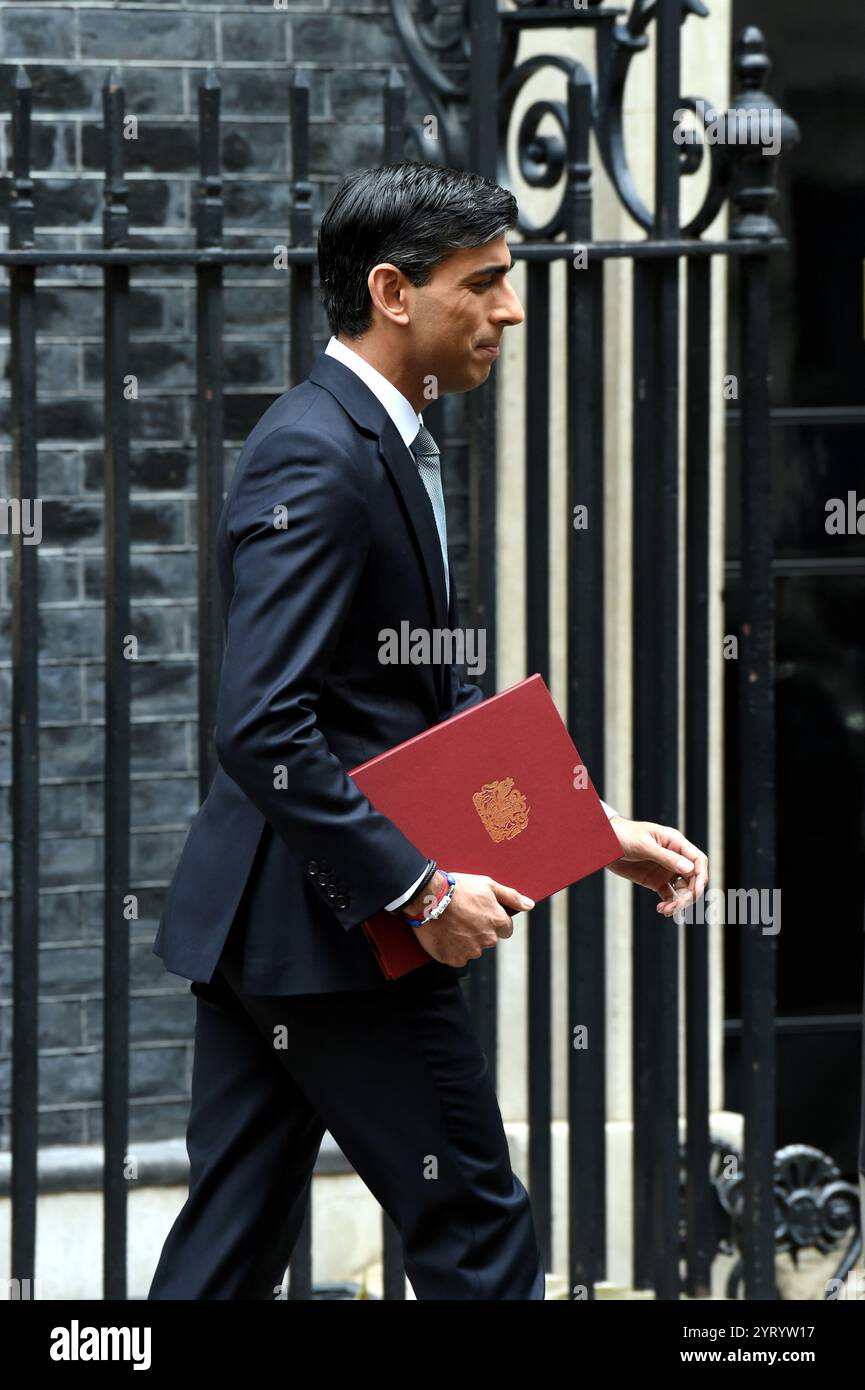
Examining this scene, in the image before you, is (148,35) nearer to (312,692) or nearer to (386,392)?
(386,392)

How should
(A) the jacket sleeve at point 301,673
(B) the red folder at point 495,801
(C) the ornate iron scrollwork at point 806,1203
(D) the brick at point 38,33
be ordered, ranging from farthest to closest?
(C) the ornate iron scrollwork at point 806,1203 < (D) the brick at point 38,33 < (B) the red folder at point 495,801 < (A) the jacket sleeve at point 301,673

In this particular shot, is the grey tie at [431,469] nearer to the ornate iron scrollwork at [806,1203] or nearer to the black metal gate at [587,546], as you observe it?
the black metal gate at [587,546]

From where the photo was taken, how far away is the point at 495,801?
275 centimetres

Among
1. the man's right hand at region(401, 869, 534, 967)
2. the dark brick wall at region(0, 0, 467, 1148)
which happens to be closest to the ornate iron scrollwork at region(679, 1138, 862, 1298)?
the dark brick wall at region(0, 0, 467, 1148)

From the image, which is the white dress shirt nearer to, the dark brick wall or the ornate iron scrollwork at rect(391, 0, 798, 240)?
the ornate iron scrollwork at rect(391, 0, 798, 240)

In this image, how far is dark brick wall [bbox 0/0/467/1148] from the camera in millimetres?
4500

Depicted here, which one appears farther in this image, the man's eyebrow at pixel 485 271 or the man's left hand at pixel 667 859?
the man's left hand at pixel 667 859

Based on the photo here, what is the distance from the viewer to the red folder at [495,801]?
8.72 feet

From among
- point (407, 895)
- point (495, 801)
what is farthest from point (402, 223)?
point (407, 895)

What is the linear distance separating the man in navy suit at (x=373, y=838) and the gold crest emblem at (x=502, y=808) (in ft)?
0.27

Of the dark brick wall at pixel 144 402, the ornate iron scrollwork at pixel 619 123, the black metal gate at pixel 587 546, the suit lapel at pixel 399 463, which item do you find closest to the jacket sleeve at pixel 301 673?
the suit lapel at pixel 399 463

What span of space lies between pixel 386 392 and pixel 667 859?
85cm
